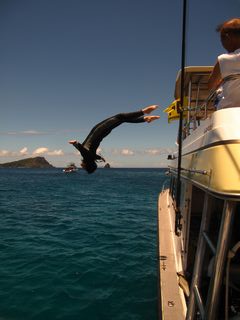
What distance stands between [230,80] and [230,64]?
8.5 inches

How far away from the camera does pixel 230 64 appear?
12.6ft

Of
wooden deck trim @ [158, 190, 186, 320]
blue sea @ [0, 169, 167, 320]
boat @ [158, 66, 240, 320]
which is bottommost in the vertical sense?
blue sea @ [0, 169, 167, 320]

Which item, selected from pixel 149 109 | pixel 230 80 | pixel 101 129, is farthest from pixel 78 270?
pixel 230 80

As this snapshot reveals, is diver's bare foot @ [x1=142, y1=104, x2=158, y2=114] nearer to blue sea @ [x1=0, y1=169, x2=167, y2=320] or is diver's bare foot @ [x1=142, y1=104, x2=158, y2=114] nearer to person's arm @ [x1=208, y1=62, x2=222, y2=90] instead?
person's arm @ [x1=208, y1=62, x2=222, y2=90]

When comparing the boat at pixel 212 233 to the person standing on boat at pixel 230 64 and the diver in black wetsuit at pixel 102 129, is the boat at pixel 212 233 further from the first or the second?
the diver in black wetsuit at pixel 102 129

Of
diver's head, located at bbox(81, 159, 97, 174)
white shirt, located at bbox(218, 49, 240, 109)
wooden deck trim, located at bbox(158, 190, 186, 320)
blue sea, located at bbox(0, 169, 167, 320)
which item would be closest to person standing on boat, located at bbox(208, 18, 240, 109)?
white shirt, located at bbox(218, 49, 240, 109)

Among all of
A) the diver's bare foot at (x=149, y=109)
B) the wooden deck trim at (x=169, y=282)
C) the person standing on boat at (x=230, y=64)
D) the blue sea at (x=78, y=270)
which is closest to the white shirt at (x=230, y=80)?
the person standing on boat at (x=230, y=64)

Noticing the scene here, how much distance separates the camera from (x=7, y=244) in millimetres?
14406

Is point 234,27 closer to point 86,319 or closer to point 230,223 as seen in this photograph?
point 230,223

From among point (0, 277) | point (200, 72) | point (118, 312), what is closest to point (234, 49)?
point (200, 72)

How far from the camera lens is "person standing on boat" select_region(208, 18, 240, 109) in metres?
3.70

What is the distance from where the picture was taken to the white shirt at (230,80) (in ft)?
12.5

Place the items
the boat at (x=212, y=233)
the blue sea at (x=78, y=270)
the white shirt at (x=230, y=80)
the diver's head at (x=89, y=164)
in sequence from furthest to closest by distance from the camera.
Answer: the blue sea at (x=78, y=270) < the diver's head at (x=89, y=164) < the white shirt at (x=230, y=80) < the boat at (x=212, y=233)

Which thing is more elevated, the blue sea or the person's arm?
the person's arm
